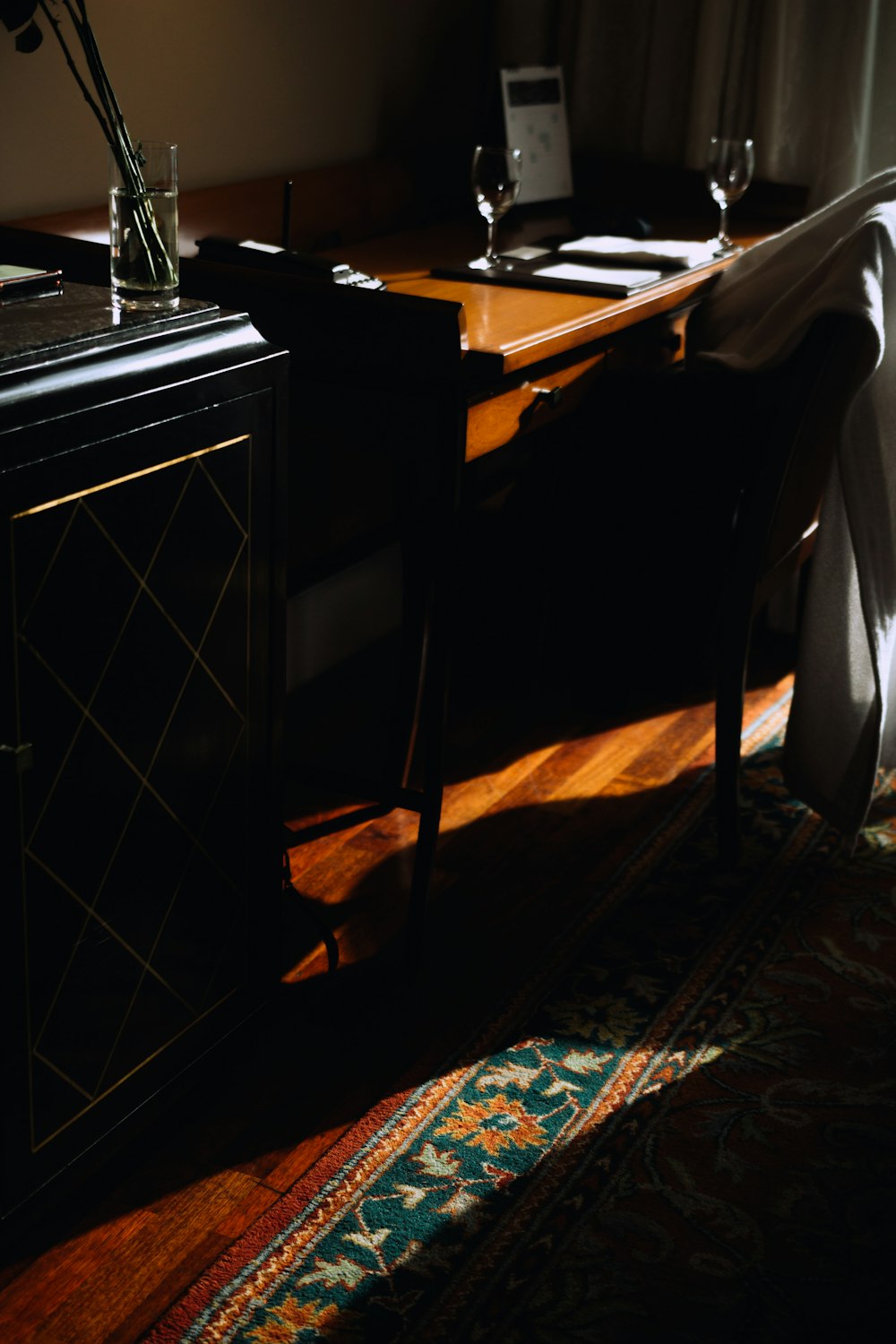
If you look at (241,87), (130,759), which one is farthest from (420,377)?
(241,87)

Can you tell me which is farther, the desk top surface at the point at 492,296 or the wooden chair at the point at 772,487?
the wooden chair at the point at 772,487

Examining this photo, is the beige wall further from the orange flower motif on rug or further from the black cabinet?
the orange flower motif on rug

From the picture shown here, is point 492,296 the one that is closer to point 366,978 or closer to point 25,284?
point 25,284

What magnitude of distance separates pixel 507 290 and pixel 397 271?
0.25m

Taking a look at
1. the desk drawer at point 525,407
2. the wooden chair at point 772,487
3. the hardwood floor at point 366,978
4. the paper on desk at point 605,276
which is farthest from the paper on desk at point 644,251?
the hardwood floor at point 366,978

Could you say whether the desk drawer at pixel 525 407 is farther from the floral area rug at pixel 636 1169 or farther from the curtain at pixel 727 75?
the curtain at pixel 727 75

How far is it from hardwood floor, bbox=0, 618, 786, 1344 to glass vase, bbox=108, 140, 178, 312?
85 cm

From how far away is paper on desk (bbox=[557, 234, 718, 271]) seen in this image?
2391mm

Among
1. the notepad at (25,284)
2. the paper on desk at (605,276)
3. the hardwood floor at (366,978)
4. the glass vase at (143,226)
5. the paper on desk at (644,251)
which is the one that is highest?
the glass vase at (143,226)

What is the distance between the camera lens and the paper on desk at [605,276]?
2.16m

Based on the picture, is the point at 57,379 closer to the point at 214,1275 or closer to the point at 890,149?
the point at 214,1275

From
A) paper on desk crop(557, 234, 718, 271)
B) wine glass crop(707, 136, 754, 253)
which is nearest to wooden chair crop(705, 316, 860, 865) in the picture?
paper on desk crop(557, 234, 718, 271)

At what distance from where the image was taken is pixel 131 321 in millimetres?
1307

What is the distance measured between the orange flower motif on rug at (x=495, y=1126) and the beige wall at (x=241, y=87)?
1.37 m
